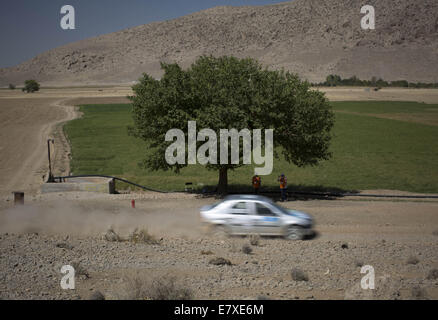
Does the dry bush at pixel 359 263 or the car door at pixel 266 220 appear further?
the car door at pixel 266 220

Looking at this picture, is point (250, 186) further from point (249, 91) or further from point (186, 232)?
point (186, 232)

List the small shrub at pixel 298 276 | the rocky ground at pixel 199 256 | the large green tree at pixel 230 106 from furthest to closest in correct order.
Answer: the large green tree at pixel 230 106, the small shrub at pixel 298 276, the rocky ground at pixel 199 256

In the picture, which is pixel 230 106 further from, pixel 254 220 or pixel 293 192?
pixel 254 220

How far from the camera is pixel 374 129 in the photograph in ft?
186

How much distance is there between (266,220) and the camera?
15.9 m

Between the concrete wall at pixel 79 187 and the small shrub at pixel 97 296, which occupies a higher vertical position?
the concrete wall at pixel 79 187

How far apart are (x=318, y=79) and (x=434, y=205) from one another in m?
171

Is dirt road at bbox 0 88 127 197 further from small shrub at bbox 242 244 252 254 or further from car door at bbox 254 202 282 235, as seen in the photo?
small shrub at bbox 242 244 252 254

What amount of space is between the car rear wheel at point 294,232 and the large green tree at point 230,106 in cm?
837

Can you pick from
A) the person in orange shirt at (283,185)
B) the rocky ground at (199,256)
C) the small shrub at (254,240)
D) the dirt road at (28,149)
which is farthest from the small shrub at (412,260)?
the dirt road at (28,149)

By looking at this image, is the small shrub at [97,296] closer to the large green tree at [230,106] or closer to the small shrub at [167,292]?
the small shrub at [167,292]

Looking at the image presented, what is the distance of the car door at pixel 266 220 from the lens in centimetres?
1584

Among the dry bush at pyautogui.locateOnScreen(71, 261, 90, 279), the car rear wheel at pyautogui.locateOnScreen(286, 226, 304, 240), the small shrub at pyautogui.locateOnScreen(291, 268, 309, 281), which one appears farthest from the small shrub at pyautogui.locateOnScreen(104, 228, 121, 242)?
the small shrub at pyautogui.locateOnScreen(291, 268, 309, 281)
